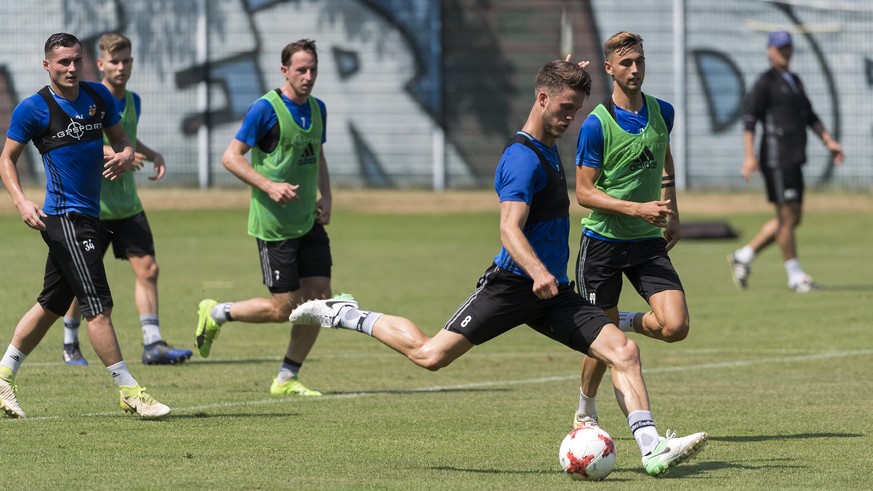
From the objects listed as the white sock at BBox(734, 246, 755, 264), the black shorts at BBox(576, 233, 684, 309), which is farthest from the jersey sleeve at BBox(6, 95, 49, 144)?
the white sock at BBox(734, 246, 755, 264)

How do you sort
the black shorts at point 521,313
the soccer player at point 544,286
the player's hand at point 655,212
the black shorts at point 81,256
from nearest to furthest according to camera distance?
the soccer player at point 544,286, the black shorts at point 521,313, the player's hand at point 655,212, the black shorts at point 81,256

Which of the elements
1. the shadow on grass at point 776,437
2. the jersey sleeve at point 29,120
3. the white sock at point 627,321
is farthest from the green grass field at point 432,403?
the jersey sleeve at point 29,120

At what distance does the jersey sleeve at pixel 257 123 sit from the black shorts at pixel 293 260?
781 millimetres

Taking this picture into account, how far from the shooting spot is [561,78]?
7711 millimetres

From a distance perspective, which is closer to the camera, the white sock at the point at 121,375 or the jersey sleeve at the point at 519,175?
the jersey sleeve at the point at 519,175

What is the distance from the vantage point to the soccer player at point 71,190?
9.18 m

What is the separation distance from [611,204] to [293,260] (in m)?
3.13

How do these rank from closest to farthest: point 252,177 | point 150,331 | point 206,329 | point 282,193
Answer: point 282,193 < point 252,177 < point 206,329 < point 150,331

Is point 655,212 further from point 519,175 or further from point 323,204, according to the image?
point 323,204

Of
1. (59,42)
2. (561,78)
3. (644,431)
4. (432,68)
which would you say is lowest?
(432,68)

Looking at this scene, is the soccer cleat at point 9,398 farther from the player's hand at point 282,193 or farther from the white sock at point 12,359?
the player's hand at point 282,193

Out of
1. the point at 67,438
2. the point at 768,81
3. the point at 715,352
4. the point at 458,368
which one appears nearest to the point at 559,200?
the point at 67,438

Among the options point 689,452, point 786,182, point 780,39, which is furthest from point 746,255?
point 689,452

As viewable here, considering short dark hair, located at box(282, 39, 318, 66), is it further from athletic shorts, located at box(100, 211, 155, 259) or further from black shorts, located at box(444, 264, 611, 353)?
black shorts, located at box(444, 264, 611, 353)
